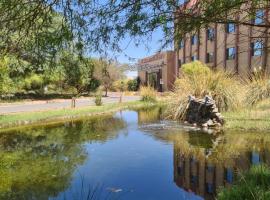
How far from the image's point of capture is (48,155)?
1237 cm

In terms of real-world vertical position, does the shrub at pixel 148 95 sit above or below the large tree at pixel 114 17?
below

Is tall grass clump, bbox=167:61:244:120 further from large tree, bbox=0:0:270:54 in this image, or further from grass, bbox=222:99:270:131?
large tree, bbox=0:0:270:54

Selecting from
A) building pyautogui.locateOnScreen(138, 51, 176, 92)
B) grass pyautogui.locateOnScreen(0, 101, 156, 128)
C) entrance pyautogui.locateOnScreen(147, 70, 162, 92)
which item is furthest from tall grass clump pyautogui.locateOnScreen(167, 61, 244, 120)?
entrance pyautogui.locateOnScreen(147, 70, 162, 92)

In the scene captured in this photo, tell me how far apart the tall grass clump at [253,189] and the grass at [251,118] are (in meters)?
8.47

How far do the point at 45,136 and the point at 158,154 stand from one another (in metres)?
5.63

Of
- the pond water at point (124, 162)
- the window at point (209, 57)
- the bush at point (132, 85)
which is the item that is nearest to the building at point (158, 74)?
the bush at point (132, 85)

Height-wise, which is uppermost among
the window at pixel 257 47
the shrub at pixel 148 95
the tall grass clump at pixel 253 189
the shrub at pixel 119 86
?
the window at pixel 257 47

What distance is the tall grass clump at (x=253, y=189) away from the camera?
6681 millimetres

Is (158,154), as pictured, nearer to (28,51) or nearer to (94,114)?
(28,51)

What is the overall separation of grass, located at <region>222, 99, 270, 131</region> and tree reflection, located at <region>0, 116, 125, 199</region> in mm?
4925

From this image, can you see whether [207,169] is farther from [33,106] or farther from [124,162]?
[33,106]

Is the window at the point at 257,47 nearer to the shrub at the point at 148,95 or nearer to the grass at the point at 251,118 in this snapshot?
the grass at the point at 251,118

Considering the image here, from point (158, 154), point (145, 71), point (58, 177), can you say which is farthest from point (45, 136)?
point (145, 71)

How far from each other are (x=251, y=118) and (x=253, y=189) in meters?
12.3
